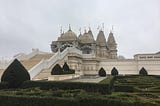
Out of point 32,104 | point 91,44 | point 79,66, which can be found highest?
point 91,44

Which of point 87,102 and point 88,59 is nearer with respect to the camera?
point 87,102

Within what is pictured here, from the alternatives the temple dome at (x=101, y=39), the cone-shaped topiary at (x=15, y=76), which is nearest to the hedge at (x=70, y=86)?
the cone-shaped topiary at (x=15, y=76)

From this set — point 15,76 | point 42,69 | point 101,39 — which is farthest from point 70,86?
point 101,39

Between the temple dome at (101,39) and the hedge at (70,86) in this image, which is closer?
the hedge at (70,86)

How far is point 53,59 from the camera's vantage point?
126 feet

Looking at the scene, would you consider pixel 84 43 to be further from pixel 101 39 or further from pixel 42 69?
pixel 42 69

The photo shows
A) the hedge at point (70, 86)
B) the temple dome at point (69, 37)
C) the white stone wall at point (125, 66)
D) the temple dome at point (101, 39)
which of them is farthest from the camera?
the temple dome at point (101, 39)

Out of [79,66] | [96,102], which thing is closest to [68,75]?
[79,66]

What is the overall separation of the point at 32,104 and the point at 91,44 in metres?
50.4

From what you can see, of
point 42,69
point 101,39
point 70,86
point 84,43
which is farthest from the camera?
point 101,39

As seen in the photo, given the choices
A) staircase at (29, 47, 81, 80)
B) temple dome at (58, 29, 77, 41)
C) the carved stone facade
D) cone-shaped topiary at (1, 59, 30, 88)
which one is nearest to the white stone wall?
the carved stone facade

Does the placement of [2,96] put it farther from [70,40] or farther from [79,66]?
[70,40]

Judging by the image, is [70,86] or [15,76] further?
[15,76]

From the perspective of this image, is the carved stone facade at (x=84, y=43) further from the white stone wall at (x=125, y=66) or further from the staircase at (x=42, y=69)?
the staircase at (x=42, y=69)
